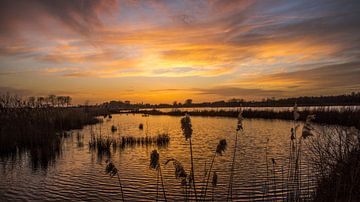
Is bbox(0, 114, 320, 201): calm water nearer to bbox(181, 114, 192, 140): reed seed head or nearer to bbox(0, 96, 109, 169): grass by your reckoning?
bbox(0, 96, 109, 169): grass

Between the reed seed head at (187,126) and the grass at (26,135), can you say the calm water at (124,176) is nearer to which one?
the grass at (26,135)

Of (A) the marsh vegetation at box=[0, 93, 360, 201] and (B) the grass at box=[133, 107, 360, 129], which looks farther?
(B) the grass at box=[133, 107, 360, 129]

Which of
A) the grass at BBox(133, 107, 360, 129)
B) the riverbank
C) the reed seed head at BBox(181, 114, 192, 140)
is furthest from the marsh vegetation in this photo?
the grass at BBox(133, 107, 360, 129)

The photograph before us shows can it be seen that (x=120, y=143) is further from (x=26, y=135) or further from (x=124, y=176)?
(x=124, y=176)

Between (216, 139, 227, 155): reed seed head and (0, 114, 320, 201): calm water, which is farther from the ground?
(216, 139, 227, 155): reed seed head

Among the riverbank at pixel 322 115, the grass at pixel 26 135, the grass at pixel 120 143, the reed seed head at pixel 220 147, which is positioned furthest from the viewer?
Answer: the riverbank at pixel 322 115

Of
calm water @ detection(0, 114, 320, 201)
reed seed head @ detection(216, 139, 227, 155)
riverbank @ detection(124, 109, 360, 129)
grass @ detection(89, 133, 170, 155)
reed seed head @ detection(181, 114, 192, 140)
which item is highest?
reed seed head @ detection(181, 114, 192, 140)

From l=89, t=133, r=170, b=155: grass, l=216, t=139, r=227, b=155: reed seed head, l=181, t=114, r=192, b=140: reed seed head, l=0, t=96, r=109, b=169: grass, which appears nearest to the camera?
l=181, t=114, r=192, b=140: reed seed head

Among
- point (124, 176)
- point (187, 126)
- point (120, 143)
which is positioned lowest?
point (124, 176)

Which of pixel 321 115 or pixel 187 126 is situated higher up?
pixel 187 126

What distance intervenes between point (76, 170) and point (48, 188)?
242 centimetres

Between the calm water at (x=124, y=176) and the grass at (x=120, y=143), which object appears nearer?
the calm water at (x=124, y=176)

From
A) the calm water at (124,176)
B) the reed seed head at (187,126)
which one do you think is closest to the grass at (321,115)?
the calm water at (124,176)

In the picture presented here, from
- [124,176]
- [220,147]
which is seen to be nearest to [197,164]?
[124,176]
